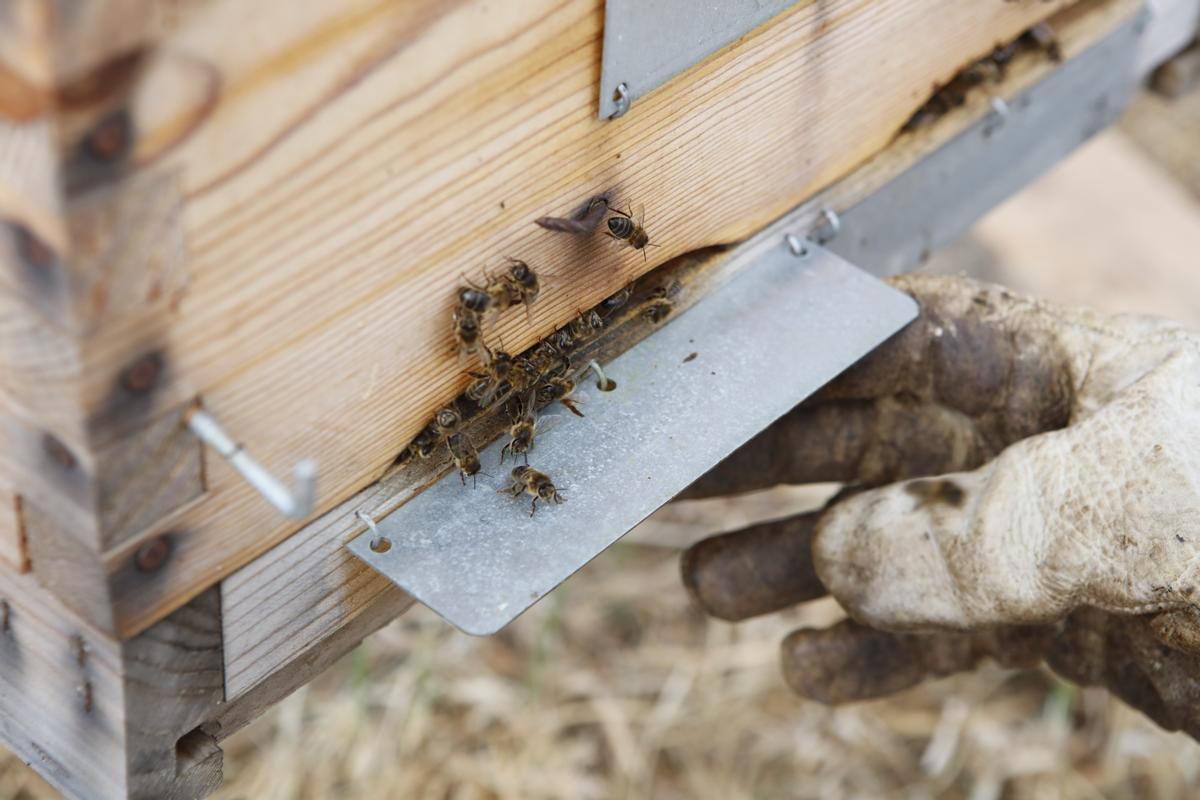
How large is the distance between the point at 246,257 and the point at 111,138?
288 millimetres

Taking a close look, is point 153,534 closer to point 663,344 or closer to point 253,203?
point 253,203

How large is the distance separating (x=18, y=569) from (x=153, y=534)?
34cm

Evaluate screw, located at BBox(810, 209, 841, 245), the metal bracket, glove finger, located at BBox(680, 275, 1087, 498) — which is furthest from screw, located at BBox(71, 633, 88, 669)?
the metal bracket

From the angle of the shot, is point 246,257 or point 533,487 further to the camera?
point 533,487

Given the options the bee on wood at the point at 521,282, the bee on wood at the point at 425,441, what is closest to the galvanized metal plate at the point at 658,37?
the bee on wood at the point at 521,282

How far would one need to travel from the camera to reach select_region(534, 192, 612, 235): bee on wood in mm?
2102

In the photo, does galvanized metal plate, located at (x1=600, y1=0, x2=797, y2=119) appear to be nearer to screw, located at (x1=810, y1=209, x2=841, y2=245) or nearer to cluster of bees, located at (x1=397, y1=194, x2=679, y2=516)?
cluster of bees, located at (x1=397, y1=194, x2=679, y2=516)

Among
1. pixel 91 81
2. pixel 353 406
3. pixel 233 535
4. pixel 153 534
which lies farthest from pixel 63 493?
pixel 91 81

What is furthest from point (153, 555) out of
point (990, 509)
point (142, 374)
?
point (990, 509)

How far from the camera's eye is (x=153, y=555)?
1758mm

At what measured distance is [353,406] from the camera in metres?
1.96

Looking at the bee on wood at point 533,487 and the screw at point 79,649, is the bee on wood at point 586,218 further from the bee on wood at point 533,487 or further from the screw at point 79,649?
the screw at point 79,649

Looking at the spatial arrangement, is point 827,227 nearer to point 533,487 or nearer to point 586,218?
point 586,218

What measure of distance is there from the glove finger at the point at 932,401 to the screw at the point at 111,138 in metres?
1.69
